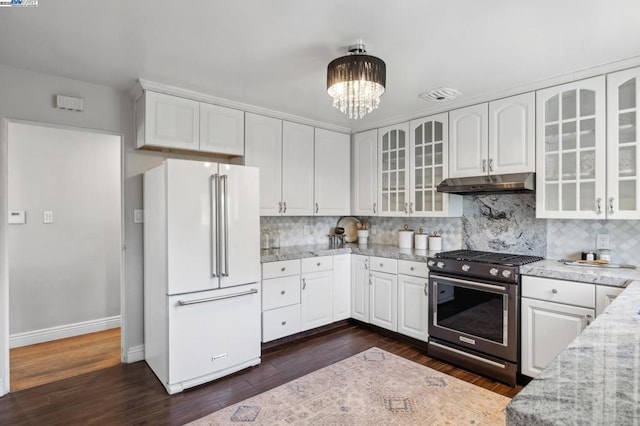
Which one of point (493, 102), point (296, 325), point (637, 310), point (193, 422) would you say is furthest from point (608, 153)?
point (193, 422)

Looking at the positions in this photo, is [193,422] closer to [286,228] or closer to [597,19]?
[286,228]

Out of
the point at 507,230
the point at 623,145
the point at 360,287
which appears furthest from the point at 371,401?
the point at 623,145

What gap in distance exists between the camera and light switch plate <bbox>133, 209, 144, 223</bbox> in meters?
3.16

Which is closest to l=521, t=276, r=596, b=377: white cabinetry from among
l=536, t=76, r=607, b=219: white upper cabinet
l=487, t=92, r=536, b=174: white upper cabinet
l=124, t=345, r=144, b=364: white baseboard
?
l=536, t=76, r=607, b=219: white upper cabinet

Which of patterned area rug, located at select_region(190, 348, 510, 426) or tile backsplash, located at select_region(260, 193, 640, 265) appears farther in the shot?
tile backsplash, located at select_region(260, 193, 640, 265)

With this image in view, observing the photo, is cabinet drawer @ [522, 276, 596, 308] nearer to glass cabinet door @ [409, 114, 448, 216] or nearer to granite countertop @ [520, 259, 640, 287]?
granite countertop @ [520, 259, 640, 287]

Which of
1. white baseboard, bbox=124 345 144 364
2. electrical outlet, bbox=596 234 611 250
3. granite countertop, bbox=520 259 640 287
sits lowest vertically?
white baseboard, bbox=124 345 144 364

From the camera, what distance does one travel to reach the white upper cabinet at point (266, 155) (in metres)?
3.59

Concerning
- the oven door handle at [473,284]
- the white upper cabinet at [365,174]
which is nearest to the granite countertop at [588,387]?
the oven door handle at [473,284]

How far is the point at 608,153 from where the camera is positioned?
8.39 feet

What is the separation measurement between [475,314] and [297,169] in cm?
230

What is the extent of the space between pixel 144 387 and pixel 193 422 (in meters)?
0.69

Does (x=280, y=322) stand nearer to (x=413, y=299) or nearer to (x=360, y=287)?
(x=360, y=287)

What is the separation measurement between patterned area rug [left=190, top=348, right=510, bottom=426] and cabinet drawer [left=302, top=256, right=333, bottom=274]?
41.2 inches
